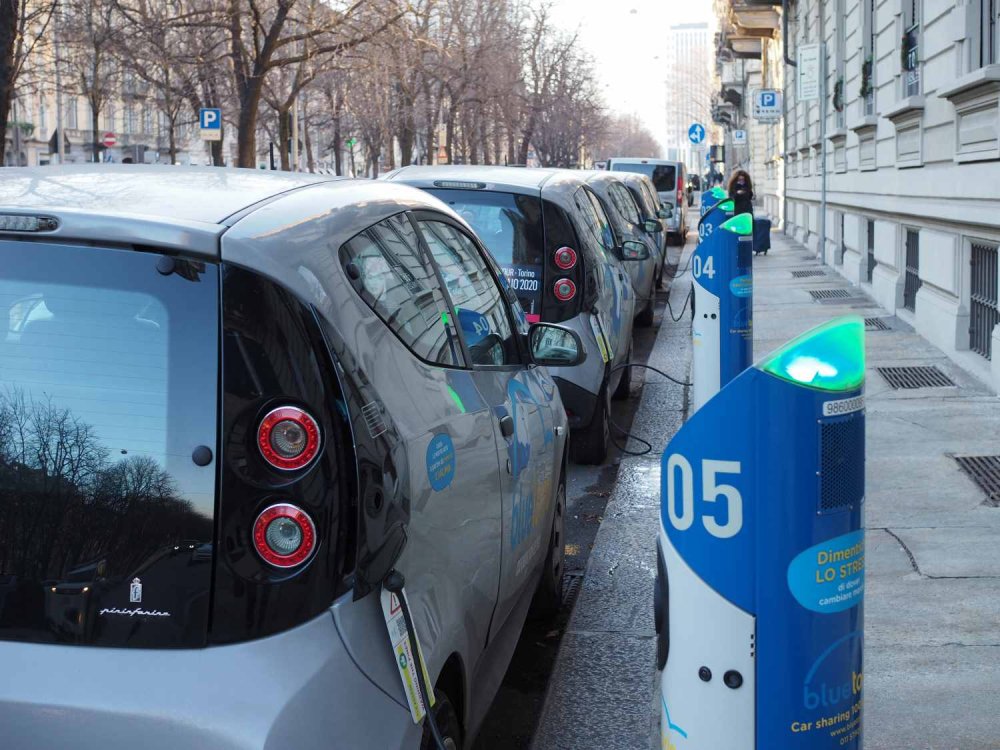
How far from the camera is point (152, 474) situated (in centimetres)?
252

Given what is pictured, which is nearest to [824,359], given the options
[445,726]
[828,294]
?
[445,726]

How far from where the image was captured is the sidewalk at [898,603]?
4137mm

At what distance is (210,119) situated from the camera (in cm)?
3102

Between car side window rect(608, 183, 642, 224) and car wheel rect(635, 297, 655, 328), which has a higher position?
car side window rect(608, 183, 642, 224)

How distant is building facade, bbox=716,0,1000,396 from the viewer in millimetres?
10242

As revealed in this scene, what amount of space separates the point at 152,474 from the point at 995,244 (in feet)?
28.3

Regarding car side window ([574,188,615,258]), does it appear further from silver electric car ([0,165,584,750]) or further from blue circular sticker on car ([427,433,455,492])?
silver electric car ([0,165,584,750])

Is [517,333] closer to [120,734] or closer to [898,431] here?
[120,734]

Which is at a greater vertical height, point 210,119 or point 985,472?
point 210,119

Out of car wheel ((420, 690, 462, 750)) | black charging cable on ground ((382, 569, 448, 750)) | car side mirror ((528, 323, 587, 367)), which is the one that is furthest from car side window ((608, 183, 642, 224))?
black charging cable on ground ((382, 569, 448, 750))

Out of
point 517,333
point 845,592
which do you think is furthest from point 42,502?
point 517,333

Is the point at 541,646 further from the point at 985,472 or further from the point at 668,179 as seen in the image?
the point at 668,179

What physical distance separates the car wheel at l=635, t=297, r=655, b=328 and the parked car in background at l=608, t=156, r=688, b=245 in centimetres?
1884

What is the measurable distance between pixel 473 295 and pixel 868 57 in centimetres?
1456
